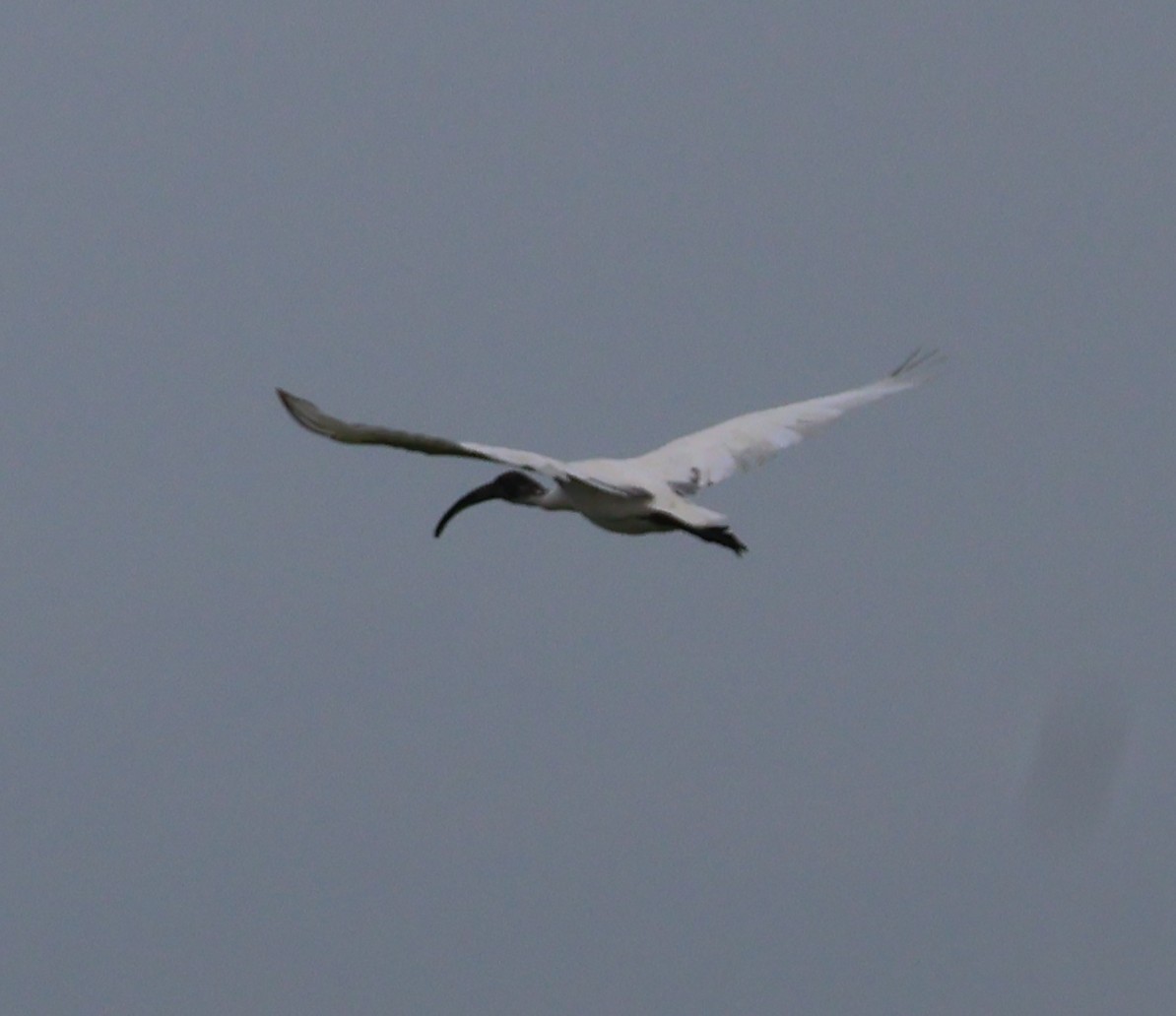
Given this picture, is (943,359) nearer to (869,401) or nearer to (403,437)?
(869,401)

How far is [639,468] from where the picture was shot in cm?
2542

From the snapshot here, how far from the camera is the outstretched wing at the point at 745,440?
85.4 ft

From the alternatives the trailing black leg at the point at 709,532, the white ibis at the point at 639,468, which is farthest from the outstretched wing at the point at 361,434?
the trailing black leg at the point at 709,532

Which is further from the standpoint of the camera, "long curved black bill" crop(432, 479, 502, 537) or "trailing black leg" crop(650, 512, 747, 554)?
"long curved black bill" crop(432, 479, 502, 537)

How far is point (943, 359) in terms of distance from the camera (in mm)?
31094

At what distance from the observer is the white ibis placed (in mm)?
21203

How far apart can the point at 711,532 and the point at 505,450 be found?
8.23 ft

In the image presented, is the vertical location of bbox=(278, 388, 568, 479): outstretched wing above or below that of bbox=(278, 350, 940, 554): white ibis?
below

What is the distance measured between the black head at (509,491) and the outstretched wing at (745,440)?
98 cm

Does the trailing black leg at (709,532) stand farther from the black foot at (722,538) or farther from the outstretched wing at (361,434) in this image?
the outstretched wing at (361,434)

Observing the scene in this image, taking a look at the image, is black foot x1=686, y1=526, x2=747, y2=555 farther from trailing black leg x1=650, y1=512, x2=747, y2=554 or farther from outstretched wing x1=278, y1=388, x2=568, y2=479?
outstretched wing x1=278, y1=388, x2=568, y2=479

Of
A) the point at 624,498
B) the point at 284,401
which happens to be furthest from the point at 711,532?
the point at 284,401

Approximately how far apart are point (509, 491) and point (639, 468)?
1117mm

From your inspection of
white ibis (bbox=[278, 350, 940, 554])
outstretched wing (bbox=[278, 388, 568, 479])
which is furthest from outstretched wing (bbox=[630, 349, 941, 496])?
outstretched wing (bbox=[278, 388, 568, 479])
